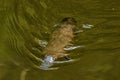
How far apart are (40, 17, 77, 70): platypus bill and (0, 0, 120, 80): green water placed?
0.06 meters

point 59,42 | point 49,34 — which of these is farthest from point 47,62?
point 49,34

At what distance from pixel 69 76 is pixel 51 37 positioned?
21.3 inches

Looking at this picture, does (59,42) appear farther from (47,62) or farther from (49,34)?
(47,62)

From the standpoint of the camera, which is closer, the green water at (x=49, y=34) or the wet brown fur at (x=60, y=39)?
the green water at (x=49, y=34)

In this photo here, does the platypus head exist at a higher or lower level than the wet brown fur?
lower

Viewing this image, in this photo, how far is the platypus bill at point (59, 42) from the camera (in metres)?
2.80

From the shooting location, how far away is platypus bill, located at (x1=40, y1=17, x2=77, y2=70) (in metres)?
2.80

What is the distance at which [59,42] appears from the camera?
120 inches

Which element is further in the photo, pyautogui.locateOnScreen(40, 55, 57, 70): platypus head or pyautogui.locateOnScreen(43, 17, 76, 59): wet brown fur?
pyautogui.locateOnScreen(43, 17, 76, 59): wet brown fur

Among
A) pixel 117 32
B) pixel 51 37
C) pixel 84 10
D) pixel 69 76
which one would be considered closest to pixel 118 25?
pixel 117 32

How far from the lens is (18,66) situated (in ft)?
9.26

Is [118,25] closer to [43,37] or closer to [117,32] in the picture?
[117,32]

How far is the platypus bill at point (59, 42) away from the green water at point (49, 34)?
6cm

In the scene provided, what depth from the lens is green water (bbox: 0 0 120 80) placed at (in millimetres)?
2721
